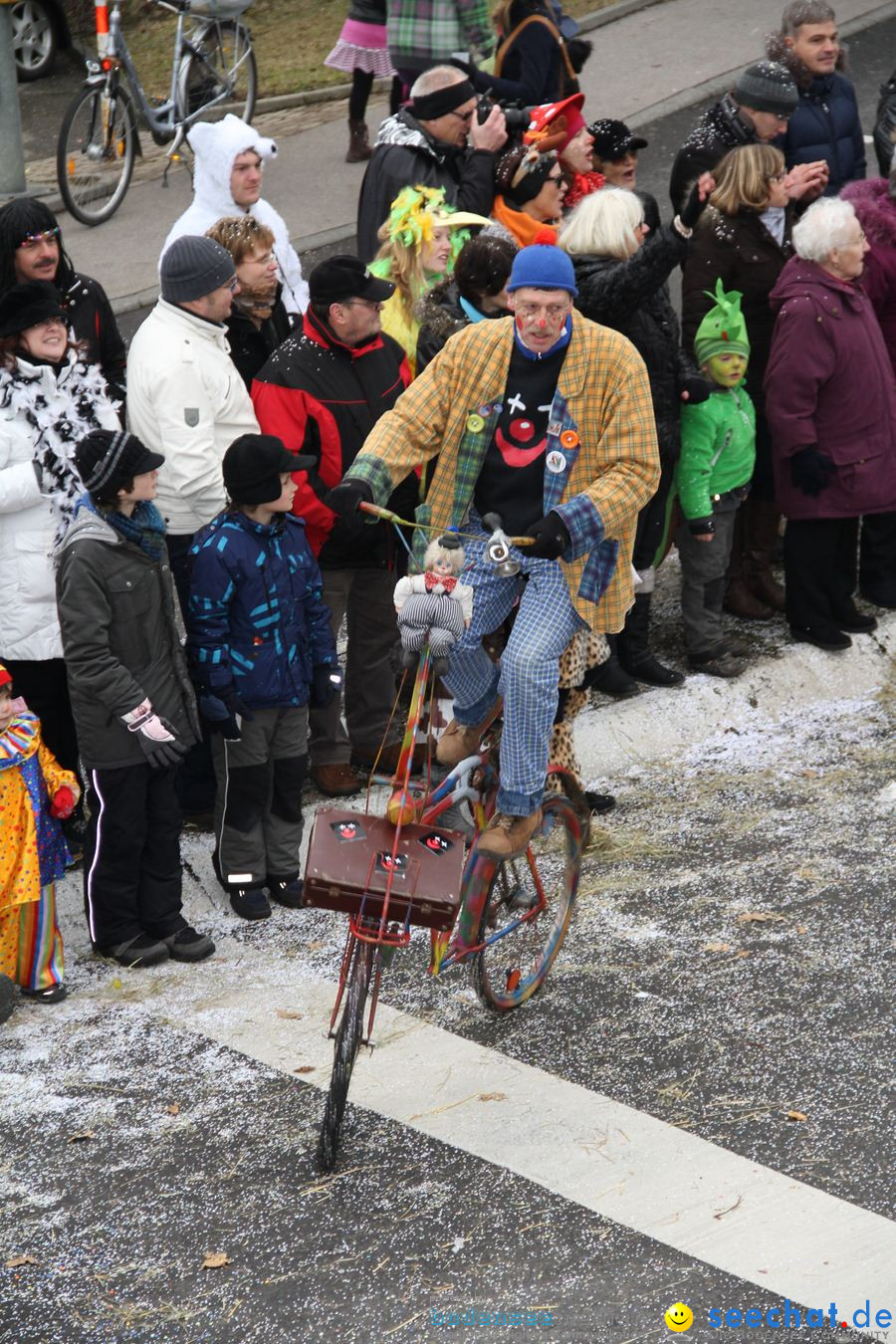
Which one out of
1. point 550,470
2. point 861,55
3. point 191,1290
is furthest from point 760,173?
point 861,55

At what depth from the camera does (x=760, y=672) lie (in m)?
7.78

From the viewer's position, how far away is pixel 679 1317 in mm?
4086

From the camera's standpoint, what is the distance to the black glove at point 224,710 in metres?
5.79

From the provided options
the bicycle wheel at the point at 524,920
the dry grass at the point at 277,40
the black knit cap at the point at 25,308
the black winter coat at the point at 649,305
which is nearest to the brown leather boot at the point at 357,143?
the dry grass at the point at 277,40

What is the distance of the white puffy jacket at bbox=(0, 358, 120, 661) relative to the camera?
5.79 m

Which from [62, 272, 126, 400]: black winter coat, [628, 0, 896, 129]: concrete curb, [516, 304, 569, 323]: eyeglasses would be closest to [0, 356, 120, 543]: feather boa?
[62, 272, 126, 400]: black winter coat

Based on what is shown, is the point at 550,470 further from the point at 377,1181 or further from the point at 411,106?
the point at 411,106

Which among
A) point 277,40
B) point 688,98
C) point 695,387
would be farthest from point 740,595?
point 277,40

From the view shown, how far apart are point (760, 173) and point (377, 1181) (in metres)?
4.87

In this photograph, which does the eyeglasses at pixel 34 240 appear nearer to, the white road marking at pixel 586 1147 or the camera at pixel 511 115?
the camera at pixel 511 115

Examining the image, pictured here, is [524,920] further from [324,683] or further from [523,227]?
[523,227]

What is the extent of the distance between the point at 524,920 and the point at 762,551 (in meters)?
3.28

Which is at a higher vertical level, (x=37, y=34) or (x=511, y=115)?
(x=511, y=115)

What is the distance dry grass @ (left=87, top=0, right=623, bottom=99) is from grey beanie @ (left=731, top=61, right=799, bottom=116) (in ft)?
21.5
